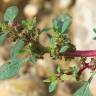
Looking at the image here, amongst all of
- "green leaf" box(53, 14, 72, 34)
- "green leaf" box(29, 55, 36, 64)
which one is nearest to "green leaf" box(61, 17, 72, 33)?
"green leaf" box(53, 14, 72, 34)

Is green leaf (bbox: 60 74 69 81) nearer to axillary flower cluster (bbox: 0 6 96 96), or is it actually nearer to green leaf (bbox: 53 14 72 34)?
axillary flower cluster (bbox: 0 6 96 96)

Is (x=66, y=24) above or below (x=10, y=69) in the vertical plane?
above

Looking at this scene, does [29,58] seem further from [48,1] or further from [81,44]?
[48,1]

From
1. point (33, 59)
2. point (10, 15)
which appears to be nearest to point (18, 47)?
point (33, 59)

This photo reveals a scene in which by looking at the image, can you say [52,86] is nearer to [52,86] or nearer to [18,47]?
[52,86]

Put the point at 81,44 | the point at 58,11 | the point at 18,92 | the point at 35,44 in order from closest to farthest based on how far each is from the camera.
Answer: the point at 35,44, the point at 18,92, the point at 81,44, the point at 58,11

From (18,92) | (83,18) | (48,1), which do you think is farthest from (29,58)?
(48,1)

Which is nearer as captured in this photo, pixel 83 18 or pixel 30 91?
pixel 30 91

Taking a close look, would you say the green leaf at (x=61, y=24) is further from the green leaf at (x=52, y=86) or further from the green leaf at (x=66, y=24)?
the green leaf at (x=52, y=86)
